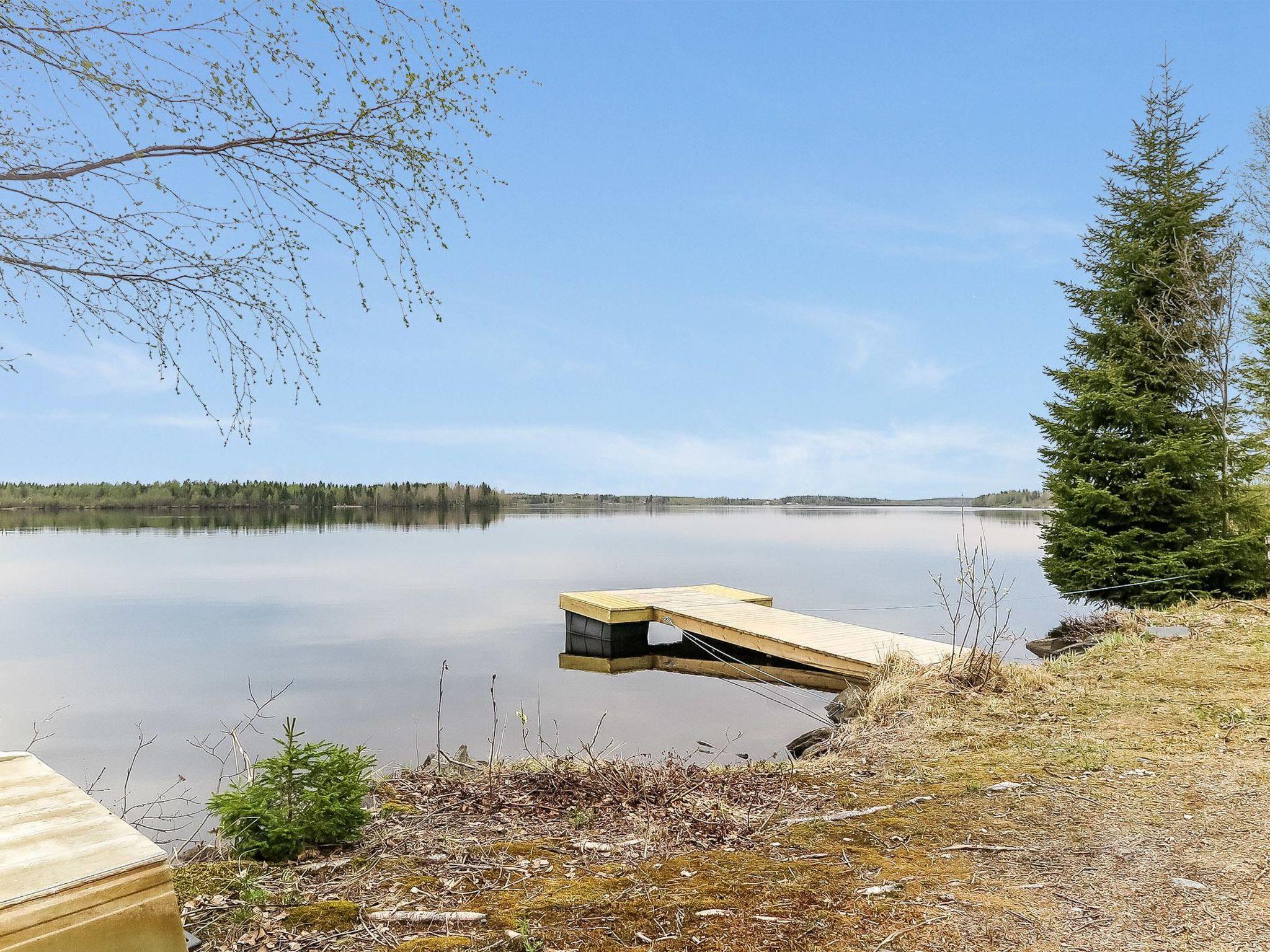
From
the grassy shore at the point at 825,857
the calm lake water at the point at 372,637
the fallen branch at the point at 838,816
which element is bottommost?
the calm lake water at the point at 372,637

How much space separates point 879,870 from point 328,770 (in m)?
2.52

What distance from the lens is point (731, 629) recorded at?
430 inches

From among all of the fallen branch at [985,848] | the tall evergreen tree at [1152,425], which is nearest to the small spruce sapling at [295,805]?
the fallen branch at [985,848]

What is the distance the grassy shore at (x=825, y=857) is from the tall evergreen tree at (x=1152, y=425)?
7921 mm

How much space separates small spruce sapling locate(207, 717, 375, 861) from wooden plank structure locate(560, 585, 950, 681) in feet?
20.1

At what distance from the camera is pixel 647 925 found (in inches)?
109

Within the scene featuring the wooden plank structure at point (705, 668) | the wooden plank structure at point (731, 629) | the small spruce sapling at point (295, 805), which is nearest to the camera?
the small spruce sapling at point (295, 805)

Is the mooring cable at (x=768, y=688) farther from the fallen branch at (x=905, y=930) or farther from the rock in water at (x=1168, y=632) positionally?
the fallen branch at (x=905, y=930)

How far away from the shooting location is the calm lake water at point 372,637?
8727 mm

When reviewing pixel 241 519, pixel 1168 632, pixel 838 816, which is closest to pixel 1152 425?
pixel 1168 632

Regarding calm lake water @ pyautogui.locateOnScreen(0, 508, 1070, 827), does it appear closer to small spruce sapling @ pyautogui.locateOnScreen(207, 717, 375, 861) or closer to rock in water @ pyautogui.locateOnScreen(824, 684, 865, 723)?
rock in water @ pyautogui.locateOnScreen(824, 684, 865, 723)

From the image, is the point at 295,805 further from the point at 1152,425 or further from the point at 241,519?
the point at 241,519

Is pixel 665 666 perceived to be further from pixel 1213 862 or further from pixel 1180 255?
pixel 1180 255

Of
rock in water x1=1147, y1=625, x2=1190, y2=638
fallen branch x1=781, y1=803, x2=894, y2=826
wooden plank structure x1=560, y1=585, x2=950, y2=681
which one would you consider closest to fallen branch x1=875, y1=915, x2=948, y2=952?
fallen branch x1=781, y1=803, x2=894, y2=826
